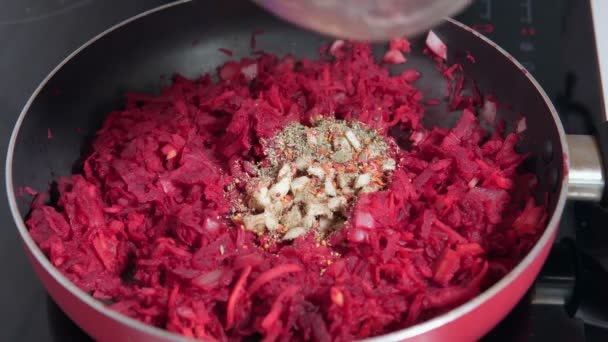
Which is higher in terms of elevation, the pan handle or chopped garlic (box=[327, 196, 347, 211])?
the pan handle

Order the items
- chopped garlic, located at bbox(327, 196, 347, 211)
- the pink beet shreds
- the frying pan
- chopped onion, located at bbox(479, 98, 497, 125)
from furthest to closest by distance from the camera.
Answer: chopped onion, located at bbox(479, 98, 497, 125), chopped garlic, located at bbox(327, 196, 347, 211), the pink beet shreds, the frying pan

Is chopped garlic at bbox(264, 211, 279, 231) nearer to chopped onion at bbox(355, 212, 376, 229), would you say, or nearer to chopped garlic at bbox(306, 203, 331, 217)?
chopped garlic at bbox(306, 203, 331, 217)

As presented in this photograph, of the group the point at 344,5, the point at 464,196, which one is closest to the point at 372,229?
the point at 464,196

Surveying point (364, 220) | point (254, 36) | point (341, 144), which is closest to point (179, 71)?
point (254, 36)

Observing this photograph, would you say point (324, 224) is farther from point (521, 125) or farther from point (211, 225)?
point (521, 125)

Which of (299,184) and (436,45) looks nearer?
(299,184)

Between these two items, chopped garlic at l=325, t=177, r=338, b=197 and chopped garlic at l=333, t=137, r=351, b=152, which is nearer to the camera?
chopped garlic at l=325, t=177, r=338, b=197

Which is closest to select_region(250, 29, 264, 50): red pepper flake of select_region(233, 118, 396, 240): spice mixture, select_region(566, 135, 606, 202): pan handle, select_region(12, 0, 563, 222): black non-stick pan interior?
select_region(12, 0, 563, 222): black non-stick pan interior
